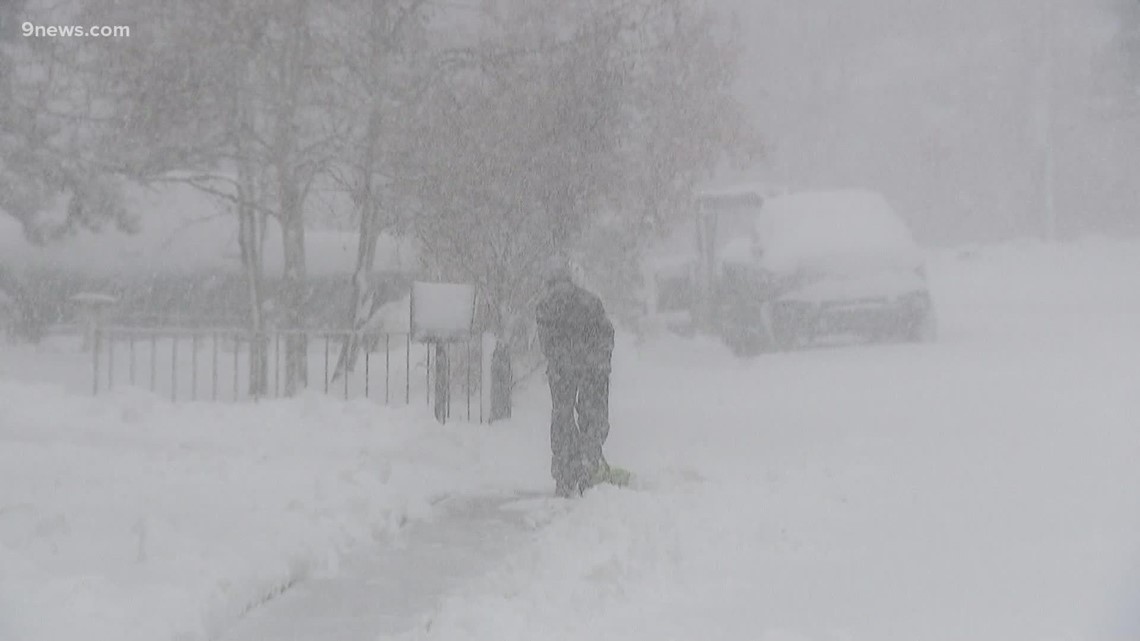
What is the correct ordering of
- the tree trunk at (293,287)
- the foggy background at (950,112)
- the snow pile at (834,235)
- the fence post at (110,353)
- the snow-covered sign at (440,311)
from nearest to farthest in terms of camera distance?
the snow-covered sign at (440,311)
the fence post at (110,353)
the tree trunk at (293,287)
the snow pile at (834,235)
the foggy background at (950,112)

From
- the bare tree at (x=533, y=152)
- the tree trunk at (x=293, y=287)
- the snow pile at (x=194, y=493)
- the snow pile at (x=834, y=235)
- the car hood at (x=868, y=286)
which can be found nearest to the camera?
the snow pile at (x=194, y=493)

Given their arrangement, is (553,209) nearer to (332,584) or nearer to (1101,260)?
(332,584)

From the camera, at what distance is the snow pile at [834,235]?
14.7m

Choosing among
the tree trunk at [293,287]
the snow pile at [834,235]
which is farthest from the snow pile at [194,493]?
the snow pile at [834,235]

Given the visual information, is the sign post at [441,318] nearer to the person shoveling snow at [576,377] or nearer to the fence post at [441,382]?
the fence post at [441,382]

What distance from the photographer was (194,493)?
23.7ft

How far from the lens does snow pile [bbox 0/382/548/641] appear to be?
515 centimetres

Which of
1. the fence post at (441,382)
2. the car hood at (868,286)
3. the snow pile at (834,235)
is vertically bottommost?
the fence post at (441,382)

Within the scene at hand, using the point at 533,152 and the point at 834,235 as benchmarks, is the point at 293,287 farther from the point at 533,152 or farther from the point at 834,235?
the point at 834,235

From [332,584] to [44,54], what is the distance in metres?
8.68

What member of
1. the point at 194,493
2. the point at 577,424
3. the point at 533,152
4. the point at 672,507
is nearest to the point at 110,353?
the point at 533,152

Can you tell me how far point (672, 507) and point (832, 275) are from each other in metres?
7.87

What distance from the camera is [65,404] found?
10.8 m

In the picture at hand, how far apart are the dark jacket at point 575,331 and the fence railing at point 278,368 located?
2685 millimetres
